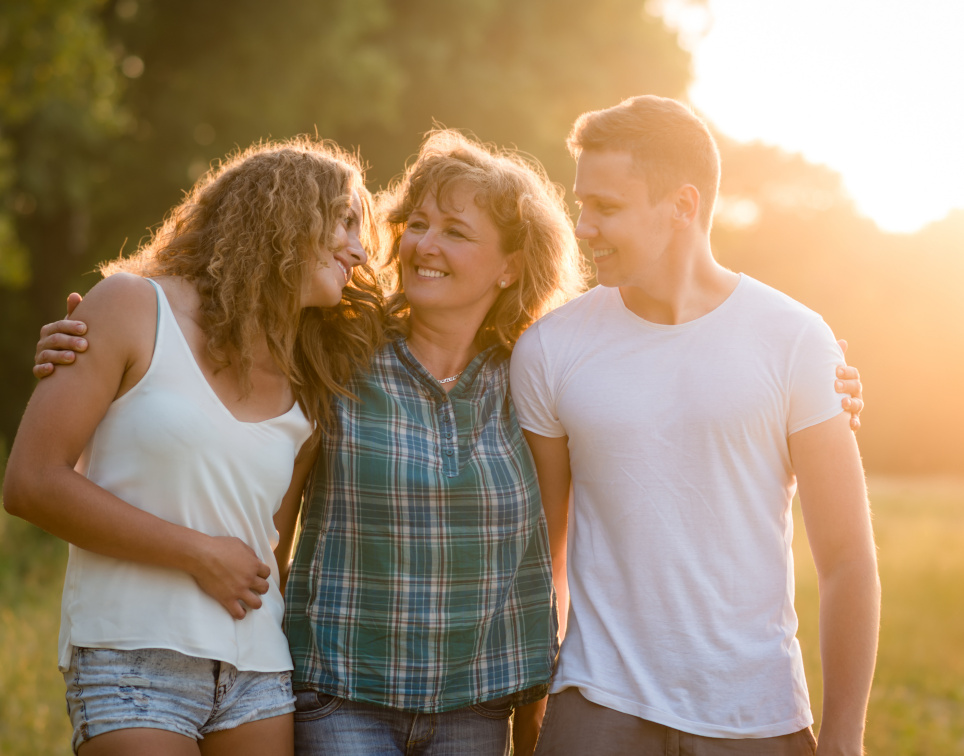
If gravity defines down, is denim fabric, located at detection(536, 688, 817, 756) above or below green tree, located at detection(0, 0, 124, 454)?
below

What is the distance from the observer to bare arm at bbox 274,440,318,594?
111 inches

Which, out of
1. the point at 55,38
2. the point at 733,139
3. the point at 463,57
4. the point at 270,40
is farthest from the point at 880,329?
the point at 55,38

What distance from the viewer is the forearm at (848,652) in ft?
8.18

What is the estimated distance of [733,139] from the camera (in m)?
27.4

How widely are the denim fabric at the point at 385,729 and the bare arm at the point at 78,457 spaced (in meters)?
0.53

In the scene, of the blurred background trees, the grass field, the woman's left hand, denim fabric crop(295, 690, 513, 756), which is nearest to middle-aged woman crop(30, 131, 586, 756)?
denim fabric crop(295, 690, 513, 756)

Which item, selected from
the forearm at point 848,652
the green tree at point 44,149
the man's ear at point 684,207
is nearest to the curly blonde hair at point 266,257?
the man's ear at point 684,207

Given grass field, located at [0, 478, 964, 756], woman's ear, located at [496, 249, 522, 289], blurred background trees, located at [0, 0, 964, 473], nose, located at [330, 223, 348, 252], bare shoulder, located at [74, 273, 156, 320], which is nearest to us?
bare shoulder, located at [74, 273, 156, 320]

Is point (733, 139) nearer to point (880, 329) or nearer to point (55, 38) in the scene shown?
point (880, 329)

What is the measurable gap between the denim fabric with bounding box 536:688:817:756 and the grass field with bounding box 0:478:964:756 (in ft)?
10.6

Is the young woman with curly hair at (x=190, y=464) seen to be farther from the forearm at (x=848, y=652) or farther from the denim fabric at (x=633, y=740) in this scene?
the forearm at (x=848, y=652)

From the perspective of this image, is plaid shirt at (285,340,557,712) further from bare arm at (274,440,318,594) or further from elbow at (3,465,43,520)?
elbow at (3,465,43,520)

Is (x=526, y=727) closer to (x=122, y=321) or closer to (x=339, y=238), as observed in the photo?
(x=339, y=238)

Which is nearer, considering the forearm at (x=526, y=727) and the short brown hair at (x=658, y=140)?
the short brown hair at (x=658, y=140)
